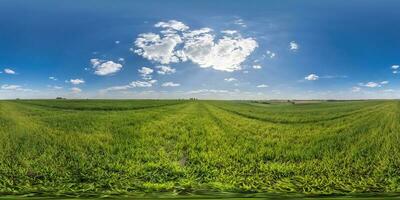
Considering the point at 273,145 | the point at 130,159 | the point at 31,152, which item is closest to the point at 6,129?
the point at 31,152

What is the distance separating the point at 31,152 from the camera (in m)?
8.16

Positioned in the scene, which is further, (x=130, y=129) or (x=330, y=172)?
(x=130, y=129)

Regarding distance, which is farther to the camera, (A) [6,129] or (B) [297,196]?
(A) [6,129]

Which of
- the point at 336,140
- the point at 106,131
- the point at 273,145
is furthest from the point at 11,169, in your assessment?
the point at 336,140

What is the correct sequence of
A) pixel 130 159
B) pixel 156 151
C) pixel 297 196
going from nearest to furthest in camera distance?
pixel 297 196
pixel 130 159
pixel 156 151

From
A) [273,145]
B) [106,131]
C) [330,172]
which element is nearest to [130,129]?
[106,131]

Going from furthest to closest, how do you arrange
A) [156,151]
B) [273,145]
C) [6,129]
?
1. [6,129]
2. [273,145]
3. [156,151]

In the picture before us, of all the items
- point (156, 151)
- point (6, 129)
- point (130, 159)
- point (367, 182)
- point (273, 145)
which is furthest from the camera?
point (6, 129)

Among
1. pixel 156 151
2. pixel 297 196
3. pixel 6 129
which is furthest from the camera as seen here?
pixel 6 129

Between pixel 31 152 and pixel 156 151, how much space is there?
8.55ft

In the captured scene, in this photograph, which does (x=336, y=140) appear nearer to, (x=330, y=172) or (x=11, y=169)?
(x=330, y=172)

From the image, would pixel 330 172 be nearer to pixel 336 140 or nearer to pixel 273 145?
pixel 273 145

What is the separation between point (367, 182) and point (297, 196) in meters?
1.54

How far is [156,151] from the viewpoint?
854 centimetres
